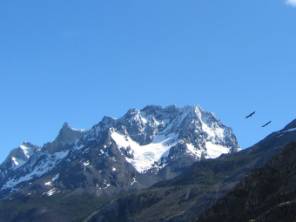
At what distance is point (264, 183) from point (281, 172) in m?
2.78

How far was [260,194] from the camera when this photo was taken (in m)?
69.8

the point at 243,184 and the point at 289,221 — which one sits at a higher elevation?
the point at 243,184

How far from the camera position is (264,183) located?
71.9 m

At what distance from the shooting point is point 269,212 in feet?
188

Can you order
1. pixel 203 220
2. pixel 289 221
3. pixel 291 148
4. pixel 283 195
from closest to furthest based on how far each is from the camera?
pixel 289 221
pixel 283 195
pixel 203 220
pixel 291 148

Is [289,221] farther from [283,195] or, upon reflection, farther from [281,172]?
[281,172]

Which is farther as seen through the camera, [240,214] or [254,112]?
[254,112]

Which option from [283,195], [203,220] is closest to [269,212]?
[283,195]

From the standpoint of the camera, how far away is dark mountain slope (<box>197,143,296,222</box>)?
2559 inches

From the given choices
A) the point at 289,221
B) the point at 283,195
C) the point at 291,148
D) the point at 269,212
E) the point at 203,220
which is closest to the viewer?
the point at 289,221

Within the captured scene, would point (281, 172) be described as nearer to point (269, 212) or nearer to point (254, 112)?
point (254, 112)

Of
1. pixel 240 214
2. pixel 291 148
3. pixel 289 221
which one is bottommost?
pixel 289 221

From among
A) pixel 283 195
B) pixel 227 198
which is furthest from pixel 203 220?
pixel 283 195

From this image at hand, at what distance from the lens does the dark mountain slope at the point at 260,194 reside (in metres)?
65.0
